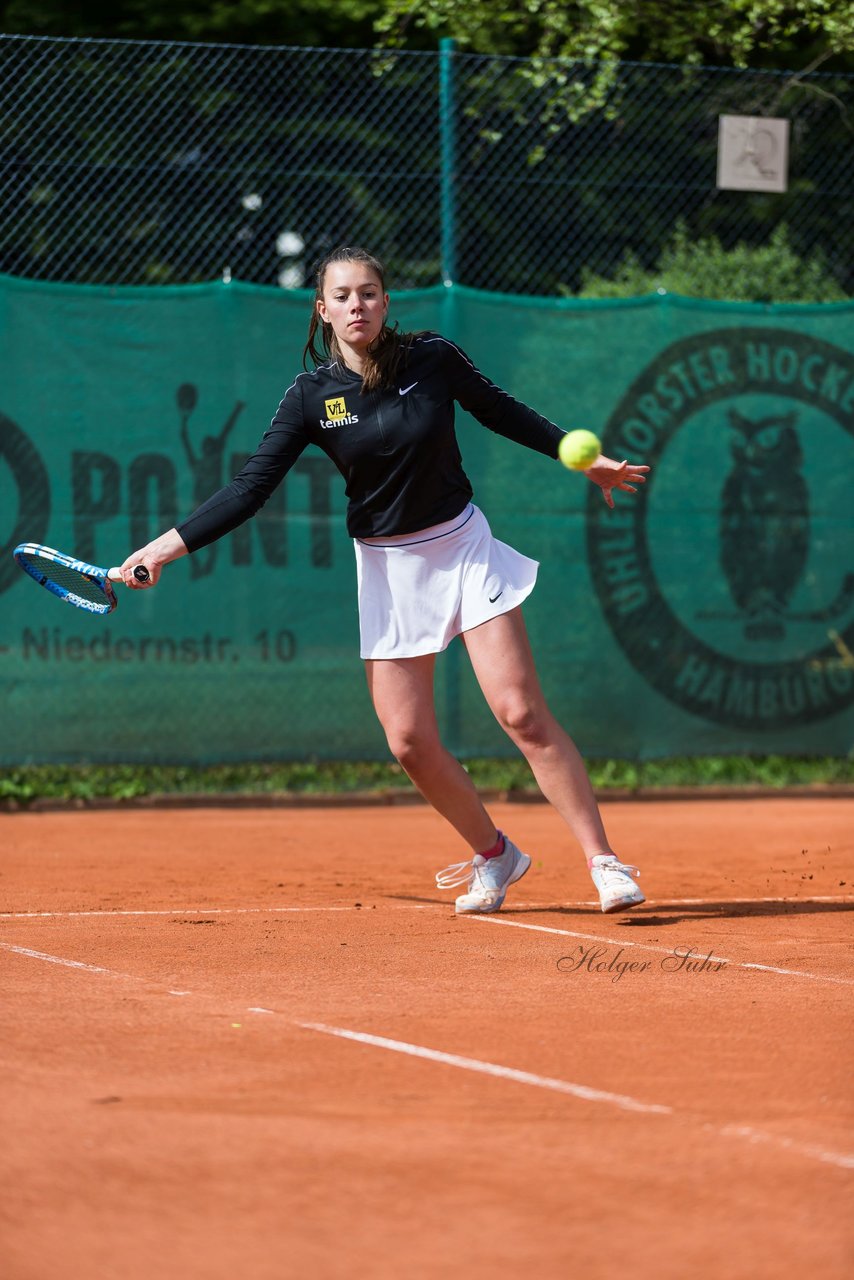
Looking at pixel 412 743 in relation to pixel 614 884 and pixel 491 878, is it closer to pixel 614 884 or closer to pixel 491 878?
pixel 491 878

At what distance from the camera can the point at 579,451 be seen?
15.2 ft

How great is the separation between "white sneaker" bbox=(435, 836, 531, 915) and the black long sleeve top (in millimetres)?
1024

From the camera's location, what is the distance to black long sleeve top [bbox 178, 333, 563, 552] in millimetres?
4734

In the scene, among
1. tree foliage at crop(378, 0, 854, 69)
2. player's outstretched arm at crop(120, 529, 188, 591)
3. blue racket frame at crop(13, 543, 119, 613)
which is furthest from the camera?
tree foliage at crop(378, 0, 854, 69)

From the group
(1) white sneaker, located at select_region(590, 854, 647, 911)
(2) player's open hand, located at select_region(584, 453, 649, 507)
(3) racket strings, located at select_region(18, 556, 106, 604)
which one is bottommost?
(1) white sneaker, located at select_region(590, 854, 647, 911)

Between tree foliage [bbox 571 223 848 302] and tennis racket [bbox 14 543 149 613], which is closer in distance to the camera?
tennis racket [bbox 14 543 149 613]

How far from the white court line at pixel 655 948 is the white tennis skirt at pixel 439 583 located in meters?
0.81

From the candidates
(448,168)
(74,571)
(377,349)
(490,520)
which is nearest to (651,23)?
(448,168)

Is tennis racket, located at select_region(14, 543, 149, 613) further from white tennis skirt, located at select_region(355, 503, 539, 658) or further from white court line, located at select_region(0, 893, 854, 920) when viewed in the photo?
white court line, located at select_region(0, 893, 854, 920)

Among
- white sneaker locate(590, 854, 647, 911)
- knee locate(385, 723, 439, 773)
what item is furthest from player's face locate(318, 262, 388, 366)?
white sneaker locate(590, 854, 647, 911)

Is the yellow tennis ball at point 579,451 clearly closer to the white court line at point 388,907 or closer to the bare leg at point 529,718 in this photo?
the bare leg at point 529,718

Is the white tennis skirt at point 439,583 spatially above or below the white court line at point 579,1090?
above

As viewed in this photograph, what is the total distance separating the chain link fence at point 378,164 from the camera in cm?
817

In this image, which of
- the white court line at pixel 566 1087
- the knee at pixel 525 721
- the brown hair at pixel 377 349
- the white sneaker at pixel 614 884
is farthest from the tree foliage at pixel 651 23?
the white court line at pixel 566 1087
